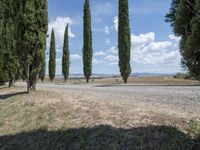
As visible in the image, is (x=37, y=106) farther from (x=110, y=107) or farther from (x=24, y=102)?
(x=110, y=107)

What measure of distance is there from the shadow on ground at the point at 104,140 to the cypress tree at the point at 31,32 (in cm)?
889

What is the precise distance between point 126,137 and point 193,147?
5.77 ft

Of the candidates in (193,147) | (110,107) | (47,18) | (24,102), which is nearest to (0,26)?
(47,18)

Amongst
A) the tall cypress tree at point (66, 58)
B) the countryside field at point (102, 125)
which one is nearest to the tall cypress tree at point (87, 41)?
the tall cypress tree at point (66, 58)

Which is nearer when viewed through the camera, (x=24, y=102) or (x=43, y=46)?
(x=24, y=102)

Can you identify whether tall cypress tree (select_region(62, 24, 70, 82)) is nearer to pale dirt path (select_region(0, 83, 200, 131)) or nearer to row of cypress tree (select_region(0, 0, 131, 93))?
row of cypress tree (select_region(0, 0, 131, 93))

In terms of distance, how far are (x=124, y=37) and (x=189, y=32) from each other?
32.0m

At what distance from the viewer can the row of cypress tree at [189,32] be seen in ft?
23.2

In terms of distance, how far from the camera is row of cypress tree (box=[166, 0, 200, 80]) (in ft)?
→ 23.2

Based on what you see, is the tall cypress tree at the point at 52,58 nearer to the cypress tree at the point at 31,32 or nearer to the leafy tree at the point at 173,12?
the cypress tree at the point at 31,32

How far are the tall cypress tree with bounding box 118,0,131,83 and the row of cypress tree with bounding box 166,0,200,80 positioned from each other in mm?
31389

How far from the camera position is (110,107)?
39.0ft

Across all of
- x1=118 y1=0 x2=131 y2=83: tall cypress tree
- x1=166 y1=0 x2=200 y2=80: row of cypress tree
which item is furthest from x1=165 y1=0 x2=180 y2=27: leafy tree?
x1=118 y1=0 x2=131 y2=83: tall cypress tree

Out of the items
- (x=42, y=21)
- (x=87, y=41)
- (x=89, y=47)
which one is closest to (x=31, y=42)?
(x=42, y=21)
